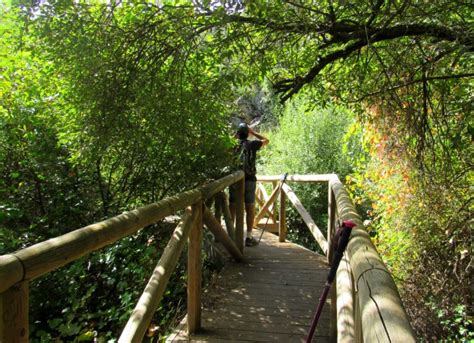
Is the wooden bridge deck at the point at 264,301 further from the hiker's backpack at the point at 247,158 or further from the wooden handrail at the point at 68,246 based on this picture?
the wooden handrail at the point at 68,246

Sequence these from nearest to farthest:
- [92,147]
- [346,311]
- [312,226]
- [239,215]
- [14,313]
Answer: [14,313], [346,311], [92,147], [239,215], [312,226]

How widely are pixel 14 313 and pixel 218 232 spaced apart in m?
2.57

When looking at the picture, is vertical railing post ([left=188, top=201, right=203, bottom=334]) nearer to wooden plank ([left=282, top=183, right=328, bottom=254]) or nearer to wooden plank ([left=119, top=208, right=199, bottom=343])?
wooden plank ([left=119, top=208, right=199, bottom=343])

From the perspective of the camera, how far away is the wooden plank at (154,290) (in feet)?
6.19

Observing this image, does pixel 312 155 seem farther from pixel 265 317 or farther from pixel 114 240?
pixel 114 240

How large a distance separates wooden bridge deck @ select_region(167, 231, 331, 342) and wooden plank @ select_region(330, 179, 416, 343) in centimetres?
168

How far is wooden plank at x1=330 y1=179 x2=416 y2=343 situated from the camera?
864mm

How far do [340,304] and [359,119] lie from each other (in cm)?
281

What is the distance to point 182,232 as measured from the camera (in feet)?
8.34

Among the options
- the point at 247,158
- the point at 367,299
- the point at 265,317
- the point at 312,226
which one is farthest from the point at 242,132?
the point at 367,299

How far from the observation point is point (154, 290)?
214 centimetres

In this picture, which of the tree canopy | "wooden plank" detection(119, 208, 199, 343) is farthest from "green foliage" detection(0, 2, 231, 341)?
"wooden plank" detection(119, 208, 199, 343)

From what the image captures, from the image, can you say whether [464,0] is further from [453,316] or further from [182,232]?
[453,316]

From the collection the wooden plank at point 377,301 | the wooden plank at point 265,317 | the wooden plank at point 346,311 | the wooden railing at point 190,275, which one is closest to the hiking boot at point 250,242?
the wooden plank at point 265,317
